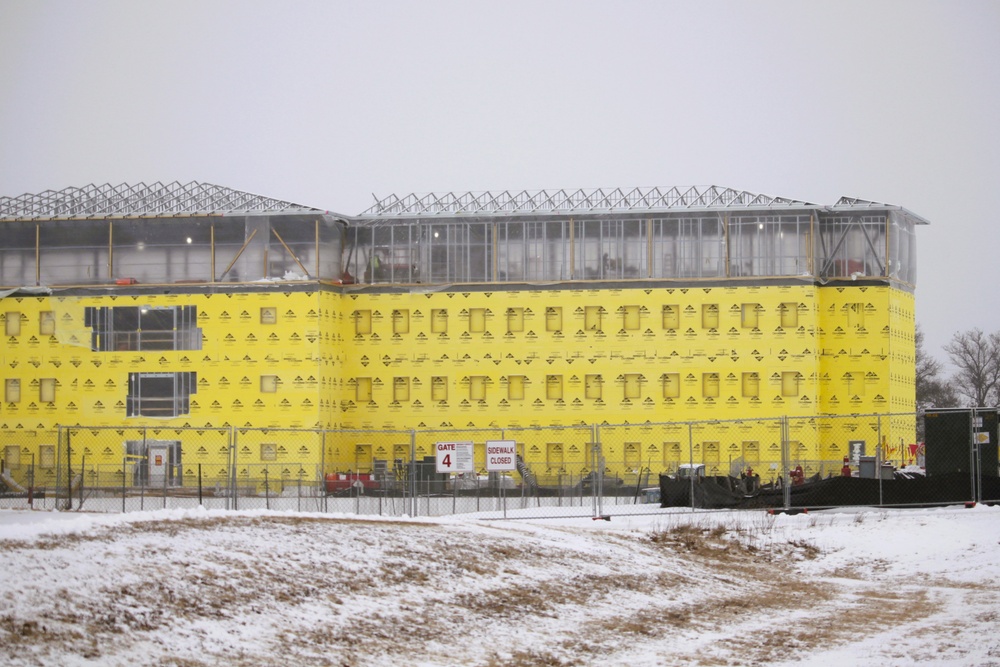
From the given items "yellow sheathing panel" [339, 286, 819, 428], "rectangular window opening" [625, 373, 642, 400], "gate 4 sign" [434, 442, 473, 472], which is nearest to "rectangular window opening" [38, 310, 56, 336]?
"yellow sheathing panel" [339, 286, 819, 428]

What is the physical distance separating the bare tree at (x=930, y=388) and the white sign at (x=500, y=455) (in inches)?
3416

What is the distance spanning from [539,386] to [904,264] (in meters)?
19.4

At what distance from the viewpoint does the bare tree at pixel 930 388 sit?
399 ft

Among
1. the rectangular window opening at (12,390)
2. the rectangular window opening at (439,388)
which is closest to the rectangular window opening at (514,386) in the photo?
the rectangular window opening at (439,388)

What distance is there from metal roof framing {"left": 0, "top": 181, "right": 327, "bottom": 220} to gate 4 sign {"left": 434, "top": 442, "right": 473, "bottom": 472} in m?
36.3

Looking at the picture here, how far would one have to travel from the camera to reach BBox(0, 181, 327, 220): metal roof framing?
72.5 metres

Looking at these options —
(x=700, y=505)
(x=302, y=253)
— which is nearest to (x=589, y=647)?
(x=700, y=505)

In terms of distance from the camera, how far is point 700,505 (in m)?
38.9

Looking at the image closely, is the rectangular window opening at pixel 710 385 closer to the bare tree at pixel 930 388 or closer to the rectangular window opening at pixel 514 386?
the rectangular window opening at pixel 514 386

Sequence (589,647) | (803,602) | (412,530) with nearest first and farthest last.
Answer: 1. (589,647)
2. (803,602)
3. (412,530)

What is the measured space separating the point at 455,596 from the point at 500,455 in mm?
15534

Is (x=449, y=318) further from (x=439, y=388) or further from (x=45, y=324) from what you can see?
(x=45, y=324)

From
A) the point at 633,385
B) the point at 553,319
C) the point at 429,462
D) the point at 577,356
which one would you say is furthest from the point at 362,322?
the point at 429,462

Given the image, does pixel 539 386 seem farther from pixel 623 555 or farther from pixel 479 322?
pixel 623 555
